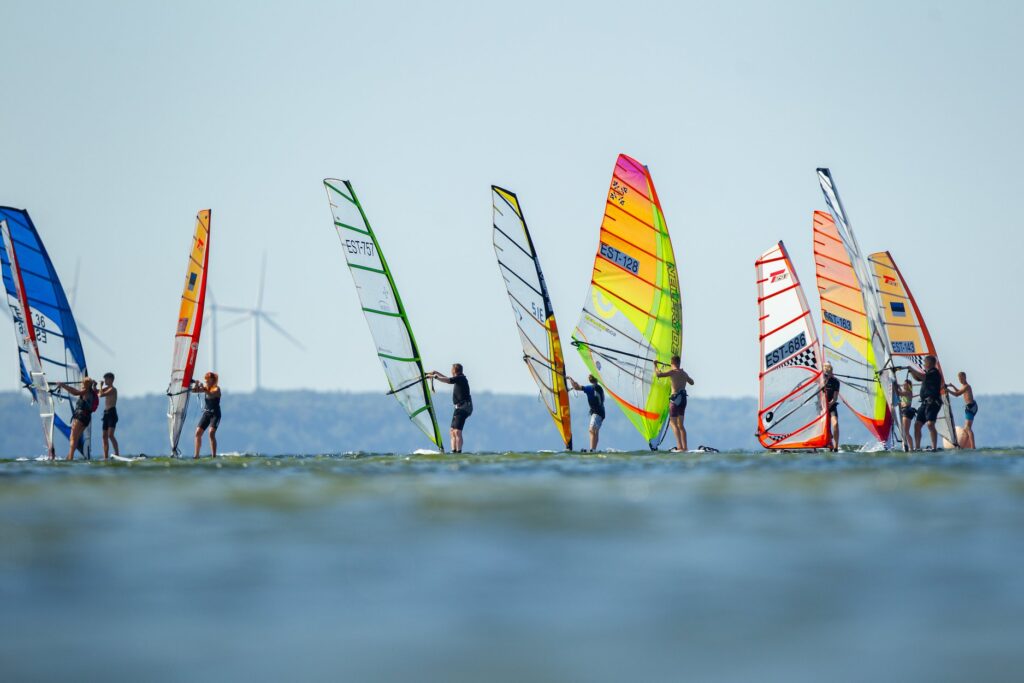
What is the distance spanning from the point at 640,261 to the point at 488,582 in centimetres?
2317

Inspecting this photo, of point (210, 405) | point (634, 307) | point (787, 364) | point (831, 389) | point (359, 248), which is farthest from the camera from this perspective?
point (634, 307)

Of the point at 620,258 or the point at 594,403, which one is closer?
the point at 594,403

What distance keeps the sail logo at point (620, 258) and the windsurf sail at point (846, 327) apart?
13.1ft

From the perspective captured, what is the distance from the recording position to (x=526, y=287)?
1167 inches

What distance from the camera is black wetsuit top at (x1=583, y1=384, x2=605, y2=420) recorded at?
28.5 m

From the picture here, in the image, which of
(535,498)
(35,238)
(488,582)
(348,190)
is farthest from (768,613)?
(35,238)

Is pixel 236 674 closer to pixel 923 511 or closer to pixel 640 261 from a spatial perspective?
pixel 923 511

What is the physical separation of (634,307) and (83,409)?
34.5 feet

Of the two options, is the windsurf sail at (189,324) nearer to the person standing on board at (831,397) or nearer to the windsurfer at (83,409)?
the windsurfer at (83,409)

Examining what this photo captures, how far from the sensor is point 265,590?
311 inches

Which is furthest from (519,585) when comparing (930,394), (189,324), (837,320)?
(837,320)

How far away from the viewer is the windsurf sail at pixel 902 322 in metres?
31.6

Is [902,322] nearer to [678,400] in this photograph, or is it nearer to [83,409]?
[678,400]

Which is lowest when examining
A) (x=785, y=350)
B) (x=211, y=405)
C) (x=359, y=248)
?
(x=211, y=405)
